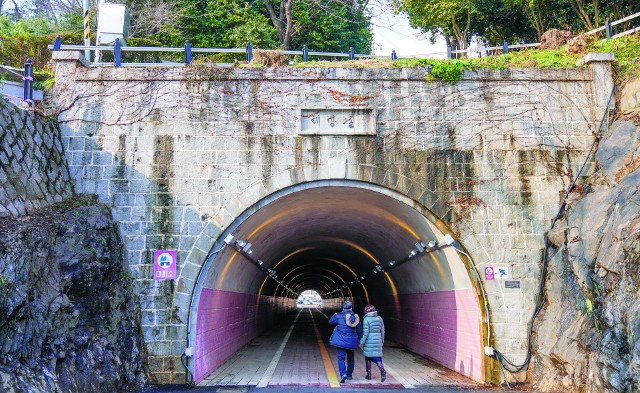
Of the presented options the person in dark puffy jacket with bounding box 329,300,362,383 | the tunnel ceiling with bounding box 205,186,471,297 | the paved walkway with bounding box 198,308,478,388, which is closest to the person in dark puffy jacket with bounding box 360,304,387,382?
the person in dark puffy jacket with bounding box 329,300,362,383

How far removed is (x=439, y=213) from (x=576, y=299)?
273 centimetres

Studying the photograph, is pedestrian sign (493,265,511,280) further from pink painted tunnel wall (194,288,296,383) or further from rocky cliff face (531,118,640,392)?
pink painted tunnel wall (194,288,296,383)

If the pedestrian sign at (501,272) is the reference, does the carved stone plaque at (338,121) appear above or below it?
above

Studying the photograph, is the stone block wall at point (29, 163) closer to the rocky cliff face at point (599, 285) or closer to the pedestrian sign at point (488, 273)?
the pedestrian sign at point (488, 273)

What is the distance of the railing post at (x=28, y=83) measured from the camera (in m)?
9.53

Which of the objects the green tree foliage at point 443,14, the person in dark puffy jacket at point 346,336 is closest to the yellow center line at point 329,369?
the person in dark puffy jacket at point 346,336

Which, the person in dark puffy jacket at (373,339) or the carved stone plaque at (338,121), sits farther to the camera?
the carved stone plaque at (338,121)

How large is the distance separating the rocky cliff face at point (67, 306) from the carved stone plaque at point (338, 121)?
4121 mm

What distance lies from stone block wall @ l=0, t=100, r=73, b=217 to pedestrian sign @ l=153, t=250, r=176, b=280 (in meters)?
2.00

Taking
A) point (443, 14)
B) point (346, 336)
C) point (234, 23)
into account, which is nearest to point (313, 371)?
point (346, 336)

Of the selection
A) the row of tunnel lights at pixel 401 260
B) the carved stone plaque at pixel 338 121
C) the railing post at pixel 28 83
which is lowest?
the row of tunnel lights at pixel 401 260

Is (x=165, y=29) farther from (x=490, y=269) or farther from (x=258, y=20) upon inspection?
(x=490, y=269)

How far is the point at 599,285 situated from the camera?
800cm

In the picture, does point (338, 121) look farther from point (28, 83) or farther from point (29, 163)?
point (28, 83)
